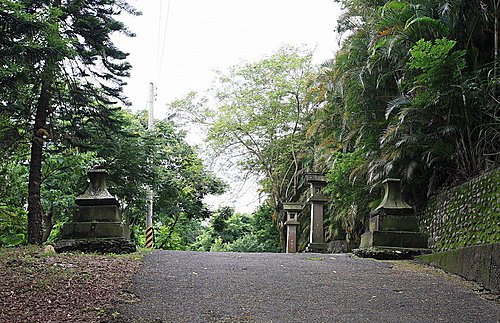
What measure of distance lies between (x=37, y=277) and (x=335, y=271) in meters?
3.87

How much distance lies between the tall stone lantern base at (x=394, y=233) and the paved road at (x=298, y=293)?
3.12 ft

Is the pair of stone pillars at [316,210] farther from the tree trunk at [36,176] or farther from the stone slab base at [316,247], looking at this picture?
the tree trunk at [36,176]

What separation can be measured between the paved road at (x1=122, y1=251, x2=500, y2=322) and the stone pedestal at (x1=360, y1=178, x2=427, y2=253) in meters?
1.09

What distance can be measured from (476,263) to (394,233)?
2.76 meters

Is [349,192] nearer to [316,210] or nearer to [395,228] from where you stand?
[316,210]

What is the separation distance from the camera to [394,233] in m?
9.14

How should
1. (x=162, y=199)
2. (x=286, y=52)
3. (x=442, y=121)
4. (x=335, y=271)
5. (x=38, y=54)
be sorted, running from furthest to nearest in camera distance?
1. (x=286, y=52)
2. (x=162, y=199)
3. (x=442, y=121)
4. (x=335, y=271)
5. (x=38, y=54)

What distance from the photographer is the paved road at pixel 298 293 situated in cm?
496

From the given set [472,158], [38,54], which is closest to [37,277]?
[38,54]

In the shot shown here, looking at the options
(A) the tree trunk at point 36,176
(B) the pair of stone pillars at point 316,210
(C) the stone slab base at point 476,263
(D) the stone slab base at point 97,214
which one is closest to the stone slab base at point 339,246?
(B) the pair of stone pillars at point 316,210

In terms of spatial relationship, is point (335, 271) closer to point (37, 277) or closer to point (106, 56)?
point (37, 277)

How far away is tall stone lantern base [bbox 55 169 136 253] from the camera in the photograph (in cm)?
864

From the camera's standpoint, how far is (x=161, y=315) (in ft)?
15.9

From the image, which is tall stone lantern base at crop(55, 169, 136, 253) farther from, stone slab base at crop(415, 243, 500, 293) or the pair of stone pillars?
the pair of stone pillars
